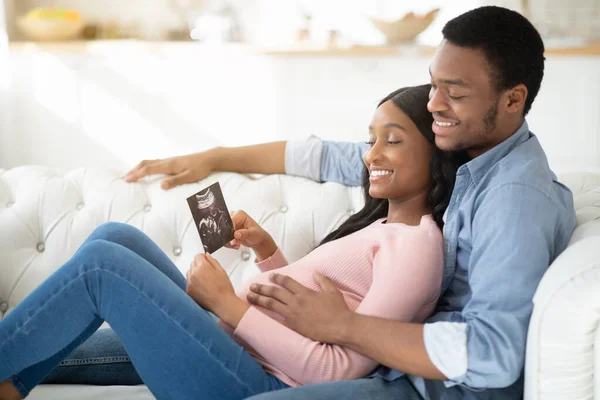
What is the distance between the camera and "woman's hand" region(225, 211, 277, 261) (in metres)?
1.82

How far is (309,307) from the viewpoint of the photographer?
56.3 inches

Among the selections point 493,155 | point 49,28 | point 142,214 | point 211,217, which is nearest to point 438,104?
point 493,155

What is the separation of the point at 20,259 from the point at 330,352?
1010 mm

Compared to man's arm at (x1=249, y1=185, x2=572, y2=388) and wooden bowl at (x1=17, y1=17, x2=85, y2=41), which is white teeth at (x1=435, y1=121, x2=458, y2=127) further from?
wooden bowl at (x1=17, y1=17, x2=85, y2=41)

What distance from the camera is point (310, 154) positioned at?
2.11 m

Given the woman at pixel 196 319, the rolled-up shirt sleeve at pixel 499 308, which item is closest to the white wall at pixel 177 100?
the woman at pixel 196 319

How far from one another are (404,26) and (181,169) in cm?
176

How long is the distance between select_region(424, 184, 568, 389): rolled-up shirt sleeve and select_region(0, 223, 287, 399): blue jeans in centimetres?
36

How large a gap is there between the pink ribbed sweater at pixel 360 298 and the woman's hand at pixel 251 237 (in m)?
0.27

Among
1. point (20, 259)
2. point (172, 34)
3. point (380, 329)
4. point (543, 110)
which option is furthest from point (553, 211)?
point (172, 34)

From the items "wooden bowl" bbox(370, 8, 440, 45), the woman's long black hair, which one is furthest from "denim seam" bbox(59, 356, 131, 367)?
"wooden bowl" bbox(370, 8, 440, 45)

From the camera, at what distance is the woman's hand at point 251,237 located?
71.7 inches

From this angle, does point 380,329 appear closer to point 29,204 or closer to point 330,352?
point 330,352

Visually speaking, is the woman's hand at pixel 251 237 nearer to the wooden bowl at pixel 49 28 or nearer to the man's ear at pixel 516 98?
the man's ear at pixel 516 98
